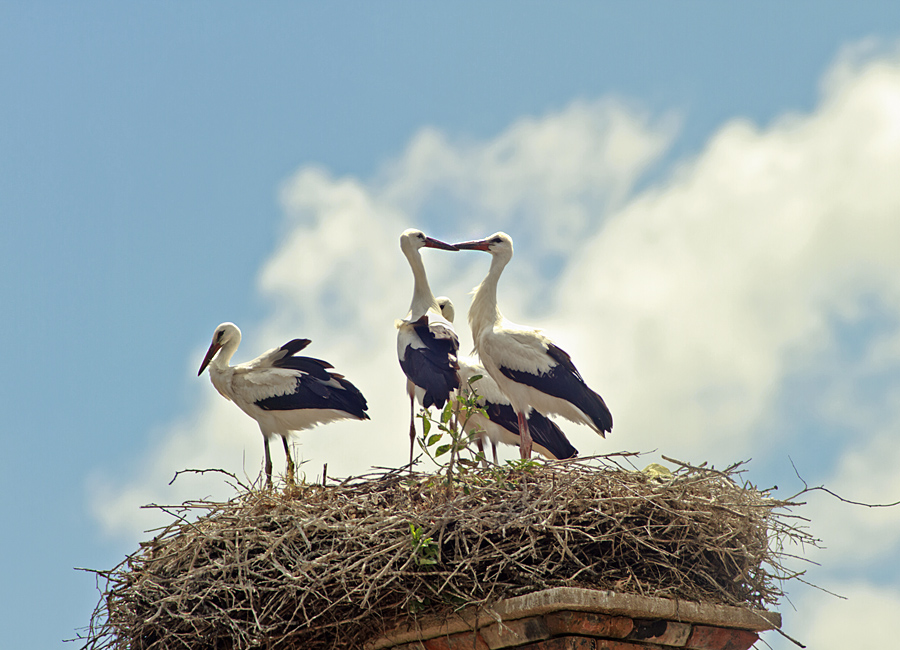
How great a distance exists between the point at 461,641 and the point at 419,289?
4.86 m

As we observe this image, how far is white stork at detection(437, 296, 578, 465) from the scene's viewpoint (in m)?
9.12

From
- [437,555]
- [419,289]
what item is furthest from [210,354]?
[437,555]

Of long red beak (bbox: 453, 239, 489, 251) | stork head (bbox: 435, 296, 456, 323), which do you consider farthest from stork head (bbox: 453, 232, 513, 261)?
stork head (bbox: 435, 296, 456, 323)

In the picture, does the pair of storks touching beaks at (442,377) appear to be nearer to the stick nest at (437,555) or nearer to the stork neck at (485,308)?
the stork neck at (485,308)

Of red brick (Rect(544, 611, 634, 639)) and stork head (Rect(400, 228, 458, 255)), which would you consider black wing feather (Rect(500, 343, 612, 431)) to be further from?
red brick (Rect(544, 611, 634, 639))

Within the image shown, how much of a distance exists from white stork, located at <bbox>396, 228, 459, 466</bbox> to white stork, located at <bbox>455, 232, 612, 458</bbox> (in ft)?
1.48

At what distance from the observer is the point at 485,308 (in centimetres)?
830

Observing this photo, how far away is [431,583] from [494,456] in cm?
516

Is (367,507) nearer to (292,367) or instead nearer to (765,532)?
(765,532)

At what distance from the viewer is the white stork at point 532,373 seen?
26.3ft

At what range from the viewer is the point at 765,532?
5.46 metres

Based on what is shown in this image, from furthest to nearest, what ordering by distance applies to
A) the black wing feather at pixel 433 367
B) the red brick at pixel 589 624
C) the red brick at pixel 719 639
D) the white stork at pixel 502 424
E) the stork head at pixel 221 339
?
the stork head at pixel 221 339, the white stork at pixel 502 424, the black wing feather at pixel 433 367, the red brick at pixel 719 639, the red brick at pixel 589 624

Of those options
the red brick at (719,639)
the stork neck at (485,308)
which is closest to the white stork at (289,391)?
the stork neck at (485,308)

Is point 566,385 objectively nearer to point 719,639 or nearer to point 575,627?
point 719,639
